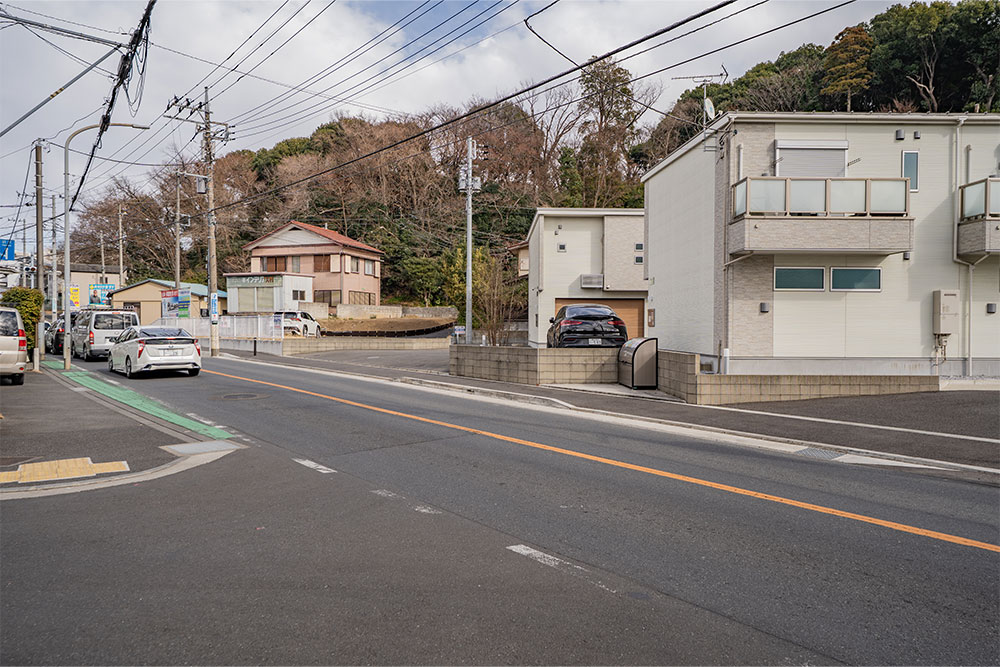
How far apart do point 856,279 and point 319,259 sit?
41.3m

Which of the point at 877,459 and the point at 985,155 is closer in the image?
the point at 877,459

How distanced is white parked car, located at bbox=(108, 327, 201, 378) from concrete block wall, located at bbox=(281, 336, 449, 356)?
12.0 meters

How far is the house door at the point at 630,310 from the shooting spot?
1182 inches

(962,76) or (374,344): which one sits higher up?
(962,76)

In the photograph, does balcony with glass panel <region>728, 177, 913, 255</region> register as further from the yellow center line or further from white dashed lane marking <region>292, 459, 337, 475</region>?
white dashed lane marking <region>292, 459, 337, 475</region>

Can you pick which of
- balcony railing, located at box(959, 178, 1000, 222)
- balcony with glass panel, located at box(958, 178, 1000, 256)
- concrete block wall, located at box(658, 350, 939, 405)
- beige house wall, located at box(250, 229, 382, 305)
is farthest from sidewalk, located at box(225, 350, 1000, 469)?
beige house wall, located at box(250, 229, 382, 305)

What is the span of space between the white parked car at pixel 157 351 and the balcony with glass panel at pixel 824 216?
15.4m

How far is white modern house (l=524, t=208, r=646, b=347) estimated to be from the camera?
1154 inches

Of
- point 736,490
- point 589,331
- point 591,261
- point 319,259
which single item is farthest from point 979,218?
point 319,259

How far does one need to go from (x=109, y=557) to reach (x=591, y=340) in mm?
15856

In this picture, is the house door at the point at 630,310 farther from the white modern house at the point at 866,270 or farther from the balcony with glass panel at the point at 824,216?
the balcony with glass panel at the point at 824,216

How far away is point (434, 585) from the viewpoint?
4285 mm

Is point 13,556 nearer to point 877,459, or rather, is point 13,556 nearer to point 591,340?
point 877,459

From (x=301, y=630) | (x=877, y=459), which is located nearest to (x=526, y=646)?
(x=301, y=630)
